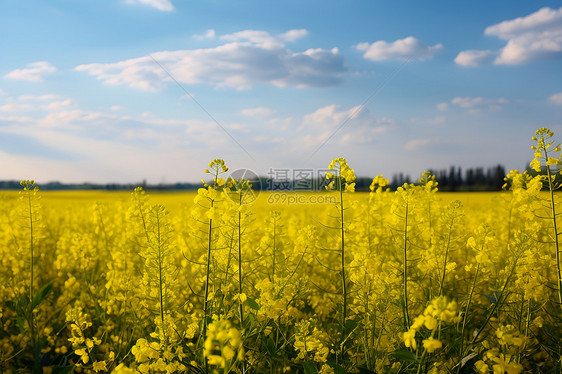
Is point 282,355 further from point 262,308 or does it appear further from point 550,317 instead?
point 550,317

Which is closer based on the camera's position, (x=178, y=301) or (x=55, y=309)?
(x=178, y=301)

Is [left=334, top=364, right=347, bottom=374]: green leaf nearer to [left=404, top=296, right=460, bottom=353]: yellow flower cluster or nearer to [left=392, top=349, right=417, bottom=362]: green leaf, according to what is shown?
[left=392, top=349, right=417, bottom=362]: green leaf

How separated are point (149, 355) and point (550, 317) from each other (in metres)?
4.21

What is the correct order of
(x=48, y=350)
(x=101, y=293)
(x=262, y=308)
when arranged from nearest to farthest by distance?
(x=262, y=308), (x=48, y=350), (x=101, y=293)

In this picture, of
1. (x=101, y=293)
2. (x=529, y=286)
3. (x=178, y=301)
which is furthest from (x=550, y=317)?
(x=101, y=293)

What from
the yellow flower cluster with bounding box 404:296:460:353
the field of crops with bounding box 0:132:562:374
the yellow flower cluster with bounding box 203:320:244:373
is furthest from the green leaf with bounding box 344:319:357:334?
the yellow flower cluster with bounding box 203:320:244:373

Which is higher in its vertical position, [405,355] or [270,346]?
[405,355]

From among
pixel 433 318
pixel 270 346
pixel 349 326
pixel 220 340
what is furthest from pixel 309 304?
pixel 220 340

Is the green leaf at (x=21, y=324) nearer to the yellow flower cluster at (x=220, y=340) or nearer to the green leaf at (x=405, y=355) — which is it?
the yellow flower cluster at (x=220, y=340)

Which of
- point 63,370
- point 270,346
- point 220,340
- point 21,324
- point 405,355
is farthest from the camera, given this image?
point 21,324

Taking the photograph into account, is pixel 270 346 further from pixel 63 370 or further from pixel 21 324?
pixel 21 324

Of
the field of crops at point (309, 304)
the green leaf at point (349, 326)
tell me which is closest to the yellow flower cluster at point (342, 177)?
the field of crops at point (309, 304)

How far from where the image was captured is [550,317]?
415cm

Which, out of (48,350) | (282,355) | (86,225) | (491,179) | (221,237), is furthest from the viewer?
(491,179)
